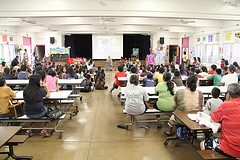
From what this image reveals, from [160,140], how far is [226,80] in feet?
9.72

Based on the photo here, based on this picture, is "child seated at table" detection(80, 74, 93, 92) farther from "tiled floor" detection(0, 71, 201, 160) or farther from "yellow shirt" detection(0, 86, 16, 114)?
"yellow shirt" detection(0, 86, 16, 114)

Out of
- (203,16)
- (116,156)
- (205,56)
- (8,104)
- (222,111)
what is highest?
(203,16)

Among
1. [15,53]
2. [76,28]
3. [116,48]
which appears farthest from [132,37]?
[15,53]

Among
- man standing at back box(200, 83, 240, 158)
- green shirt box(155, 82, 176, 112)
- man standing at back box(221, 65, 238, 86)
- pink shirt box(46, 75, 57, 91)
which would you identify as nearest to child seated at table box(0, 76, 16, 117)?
pink shirt box(46, 75, 57, 91)

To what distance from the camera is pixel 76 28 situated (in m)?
14.0

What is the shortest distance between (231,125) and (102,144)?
214 cm

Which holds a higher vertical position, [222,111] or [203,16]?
[203,16]

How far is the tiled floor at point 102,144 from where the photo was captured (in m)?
3.19

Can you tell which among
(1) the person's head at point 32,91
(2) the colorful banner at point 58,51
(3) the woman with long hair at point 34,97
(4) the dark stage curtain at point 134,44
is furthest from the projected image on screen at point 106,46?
(1) the person's head at point 32,91

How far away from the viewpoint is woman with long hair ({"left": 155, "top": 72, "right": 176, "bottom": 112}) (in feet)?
12.9

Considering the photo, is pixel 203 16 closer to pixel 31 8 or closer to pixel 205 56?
pixel 31 8

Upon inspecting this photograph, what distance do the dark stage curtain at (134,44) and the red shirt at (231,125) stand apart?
1809cm

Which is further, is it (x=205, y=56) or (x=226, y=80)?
(x=205, y=56)

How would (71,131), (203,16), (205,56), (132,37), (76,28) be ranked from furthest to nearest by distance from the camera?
(132,37) < (76,28) < (205,56) < (203,16) < (71,131)
